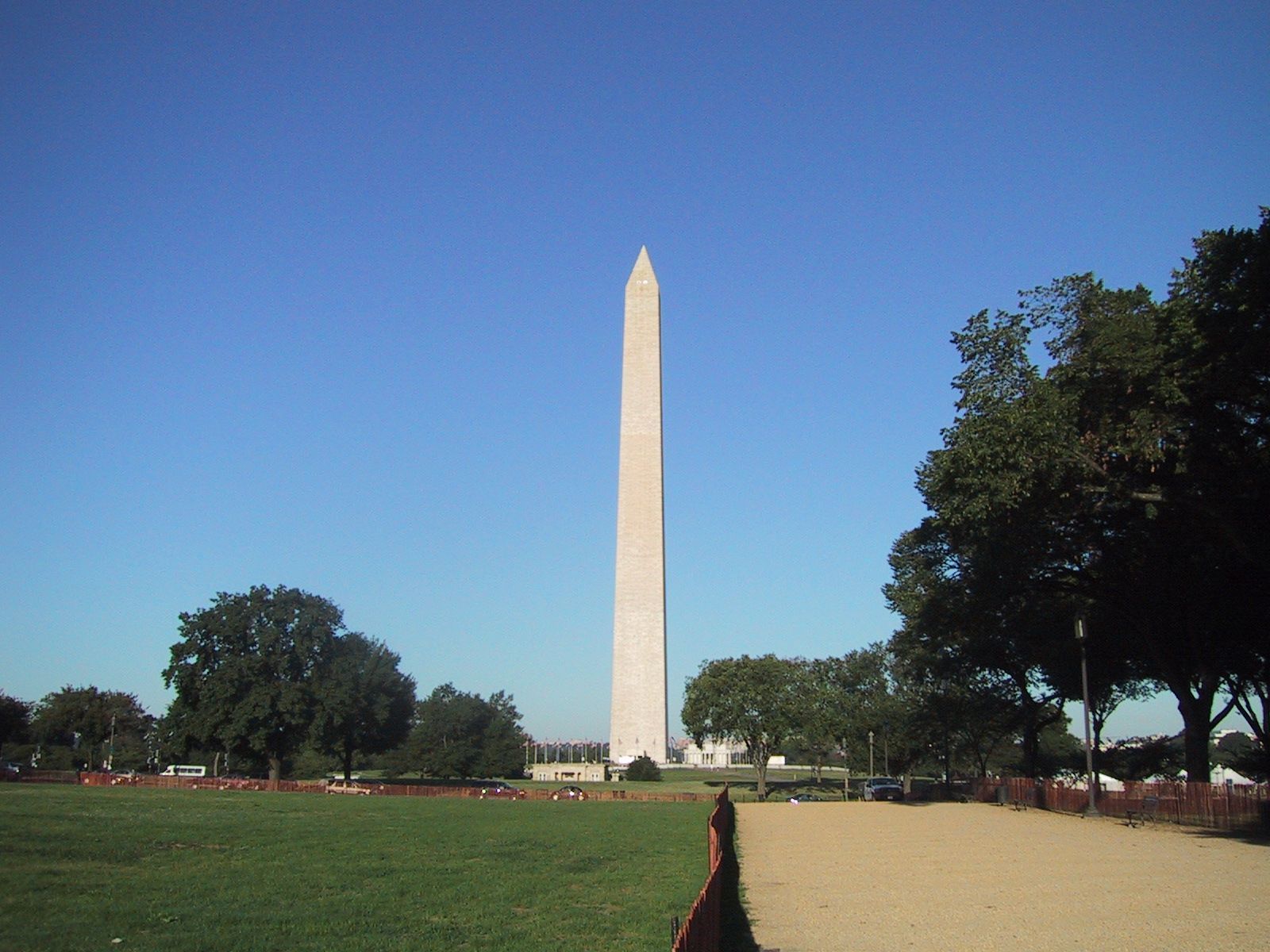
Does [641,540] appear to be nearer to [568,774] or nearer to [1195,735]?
[1195,735]

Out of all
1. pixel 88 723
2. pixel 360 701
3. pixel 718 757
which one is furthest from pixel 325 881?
pixel 718 757

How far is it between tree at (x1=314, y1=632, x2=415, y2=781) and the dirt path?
129ft

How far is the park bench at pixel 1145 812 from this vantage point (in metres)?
33.0

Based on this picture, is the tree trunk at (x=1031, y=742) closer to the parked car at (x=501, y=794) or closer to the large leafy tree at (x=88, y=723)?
the parked car at (x=501, y=794)

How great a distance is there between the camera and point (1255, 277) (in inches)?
970

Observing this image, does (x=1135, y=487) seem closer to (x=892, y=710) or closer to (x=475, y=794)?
(x=475, y=794)

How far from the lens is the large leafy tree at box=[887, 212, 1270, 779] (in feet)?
92.6

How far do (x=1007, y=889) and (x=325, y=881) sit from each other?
10351 mm

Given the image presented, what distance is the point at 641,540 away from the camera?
6119 centimetres

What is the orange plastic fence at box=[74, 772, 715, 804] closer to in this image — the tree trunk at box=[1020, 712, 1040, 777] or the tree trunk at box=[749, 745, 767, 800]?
the tree trunk at box=[749, 745, 767, 800]

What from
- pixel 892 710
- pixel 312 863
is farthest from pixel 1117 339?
pixel 892 710

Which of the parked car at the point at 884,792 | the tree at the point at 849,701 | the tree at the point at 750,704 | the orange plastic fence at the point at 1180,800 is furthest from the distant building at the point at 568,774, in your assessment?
the orange plastic fence at the point at 1180,800

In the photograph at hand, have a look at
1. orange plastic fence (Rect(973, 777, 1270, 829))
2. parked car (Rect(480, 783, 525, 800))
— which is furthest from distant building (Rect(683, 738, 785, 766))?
orange plastic fence (Rect(973, 777, 1270, 829))

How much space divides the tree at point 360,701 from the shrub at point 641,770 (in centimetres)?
1669
